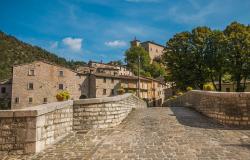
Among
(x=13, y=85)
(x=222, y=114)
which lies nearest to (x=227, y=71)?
(x=222, y=114)

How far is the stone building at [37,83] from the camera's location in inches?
1737

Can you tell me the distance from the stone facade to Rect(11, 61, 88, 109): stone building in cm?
3764

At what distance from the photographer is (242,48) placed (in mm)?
30688

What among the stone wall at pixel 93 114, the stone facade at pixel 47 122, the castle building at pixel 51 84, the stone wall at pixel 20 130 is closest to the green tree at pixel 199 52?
the castle building at pixel 51 84

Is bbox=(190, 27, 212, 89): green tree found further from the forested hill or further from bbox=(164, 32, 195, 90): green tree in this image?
the forested hill

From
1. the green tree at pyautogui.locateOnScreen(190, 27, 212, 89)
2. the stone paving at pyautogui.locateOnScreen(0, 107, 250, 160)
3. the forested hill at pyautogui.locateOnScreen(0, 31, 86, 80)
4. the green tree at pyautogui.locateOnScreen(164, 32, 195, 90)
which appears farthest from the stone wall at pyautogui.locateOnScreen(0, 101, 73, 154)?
the forested hill at pyautogui.locateOnScreen(0, 31, 86, 80)

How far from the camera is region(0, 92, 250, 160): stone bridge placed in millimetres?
6609

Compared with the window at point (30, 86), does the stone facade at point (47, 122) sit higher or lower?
lower

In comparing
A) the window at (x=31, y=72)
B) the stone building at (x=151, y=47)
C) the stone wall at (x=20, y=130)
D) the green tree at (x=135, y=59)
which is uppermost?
the stone building at (x=151, y=47)

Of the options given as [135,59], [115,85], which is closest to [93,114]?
[115,85]

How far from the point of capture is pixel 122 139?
8.34 meters

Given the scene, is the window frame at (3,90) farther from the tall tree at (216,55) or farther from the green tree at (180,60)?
the tall tree at (216,55)

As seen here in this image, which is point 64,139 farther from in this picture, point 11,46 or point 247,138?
point 11,46

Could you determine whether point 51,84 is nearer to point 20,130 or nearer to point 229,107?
point 229,107
